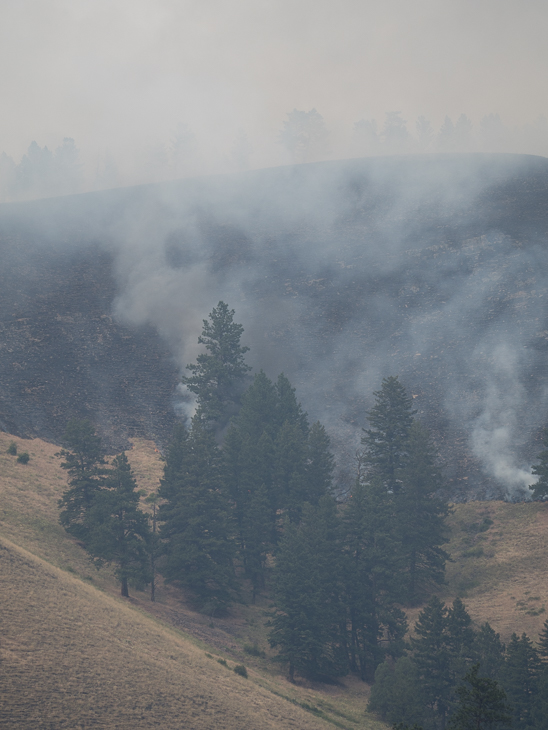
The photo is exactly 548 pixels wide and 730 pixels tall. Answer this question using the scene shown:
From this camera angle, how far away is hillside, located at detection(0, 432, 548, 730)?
23.1 metres

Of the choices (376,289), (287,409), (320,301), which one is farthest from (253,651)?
(376,289)

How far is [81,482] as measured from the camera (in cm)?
4306

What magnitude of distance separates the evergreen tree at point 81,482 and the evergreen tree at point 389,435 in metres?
22.8

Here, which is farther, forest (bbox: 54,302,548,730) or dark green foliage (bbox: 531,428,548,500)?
dark green foliage (bbox: 531,428,548,500)

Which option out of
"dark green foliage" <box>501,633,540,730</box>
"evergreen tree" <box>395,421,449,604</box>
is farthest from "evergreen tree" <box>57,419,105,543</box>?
"dark green foliage" <box>501,633,540,730</box>

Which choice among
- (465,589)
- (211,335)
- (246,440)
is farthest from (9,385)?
(465,589)

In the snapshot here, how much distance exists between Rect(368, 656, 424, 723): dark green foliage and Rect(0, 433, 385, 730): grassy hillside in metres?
1.19

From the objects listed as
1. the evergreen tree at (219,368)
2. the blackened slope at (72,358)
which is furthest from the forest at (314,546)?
the blackened slope at (72,358)

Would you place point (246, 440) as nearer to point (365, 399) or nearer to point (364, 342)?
point (365, 399)

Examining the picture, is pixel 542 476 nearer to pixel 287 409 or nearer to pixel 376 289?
pixel 287 409

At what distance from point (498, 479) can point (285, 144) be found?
13229 cm

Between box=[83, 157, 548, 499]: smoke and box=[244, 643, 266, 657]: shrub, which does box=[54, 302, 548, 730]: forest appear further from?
box=[83, 157, 548, 499]: smoke

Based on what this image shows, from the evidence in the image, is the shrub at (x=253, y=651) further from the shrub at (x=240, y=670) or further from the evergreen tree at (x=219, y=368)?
the evergreen tree at (x=219, y=368)

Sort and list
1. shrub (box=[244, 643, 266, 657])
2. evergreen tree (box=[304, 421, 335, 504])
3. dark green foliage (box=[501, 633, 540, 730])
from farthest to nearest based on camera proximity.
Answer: evergreen tree (box=[304, 421, 335, 504]) < shrub (box=[244, 643, 266, 657]) < dark green foliage (box=[501, 633, 540, 730])
